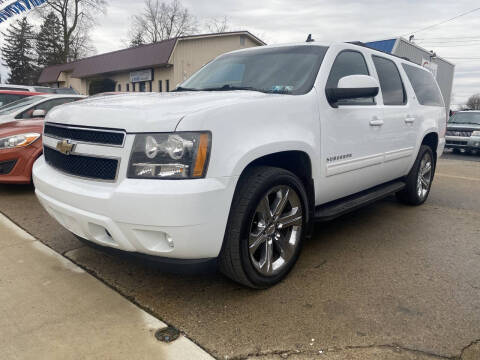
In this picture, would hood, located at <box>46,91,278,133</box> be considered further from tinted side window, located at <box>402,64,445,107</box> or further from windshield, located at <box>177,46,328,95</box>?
tinted side window, located at <box>402,64,445,107</box>

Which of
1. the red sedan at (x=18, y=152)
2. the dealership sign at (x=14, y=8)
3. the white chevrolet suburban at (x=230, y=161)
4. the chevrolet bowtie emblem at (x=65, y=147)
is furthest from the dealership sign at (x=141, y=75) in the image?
the chevrolet bowtie emblem at (x=65, y=147)

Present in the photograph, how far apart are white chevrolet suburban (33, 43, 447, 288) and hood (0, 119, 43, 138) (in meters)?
2.41

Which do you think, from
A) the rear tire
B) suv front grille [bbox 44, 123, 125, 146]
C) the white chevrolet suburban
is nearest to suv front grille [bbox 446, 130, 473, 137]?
the rear tire

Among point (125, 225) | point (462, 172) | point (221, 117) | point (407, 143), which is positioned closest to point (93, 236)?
point (125, 225)

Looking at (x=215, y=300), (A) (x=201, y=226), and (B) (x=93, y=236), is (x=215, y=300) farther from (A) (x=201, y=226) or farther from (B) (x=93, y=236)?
(B) (x=93, y=236)

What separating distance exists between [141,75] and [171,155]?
23.8 meters

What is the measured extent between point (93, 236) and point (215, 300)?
0.89 m

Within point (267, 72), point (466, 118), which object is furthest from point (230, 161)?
point (466, 118)

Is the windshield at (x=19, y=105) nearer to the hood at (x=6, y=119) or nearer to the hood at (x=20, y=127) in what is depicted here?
the hood at (x=6, y=119)

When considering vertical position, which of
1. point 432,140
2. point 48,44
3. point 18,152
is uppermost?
point 48,44

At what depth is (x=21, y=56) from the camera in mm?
56344

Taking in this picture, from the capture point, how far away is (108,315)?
2.30 m

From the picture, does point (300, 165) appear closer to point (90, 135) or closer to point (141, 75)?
point (90, 135)

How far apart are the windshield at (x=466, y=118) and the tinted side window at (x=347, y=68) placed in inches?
466
